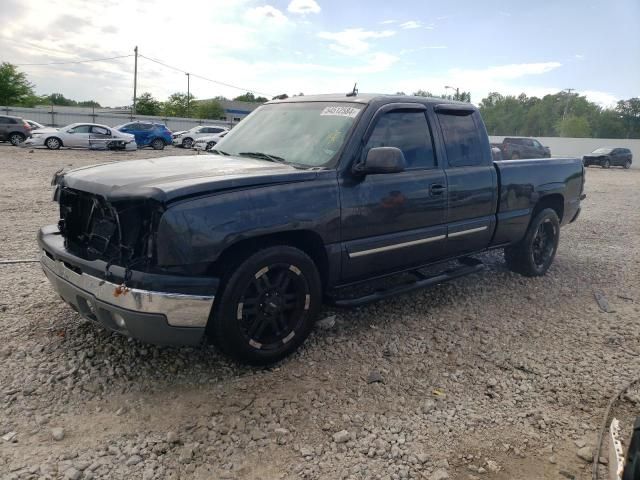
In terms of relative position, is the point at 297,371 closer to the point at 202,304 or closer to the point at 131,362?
the point at 202,304

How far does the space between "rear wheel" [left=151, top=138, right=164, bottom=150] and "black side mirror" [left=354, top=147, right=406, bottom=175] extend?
24783 millimetres

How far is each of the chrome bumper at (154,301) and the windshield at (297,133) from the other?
4.43 feet

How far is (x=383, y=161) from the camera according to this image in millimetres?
3400

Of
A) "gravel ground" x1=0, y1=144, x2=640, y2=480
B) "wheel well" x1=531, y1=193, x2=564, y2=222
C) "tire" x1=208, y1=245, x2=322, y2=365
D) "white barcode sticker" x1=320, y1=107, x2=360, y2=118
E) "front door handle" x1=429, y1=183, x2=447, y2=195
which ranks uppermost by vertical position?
"white barcode sticker" x1=320, y1=107, x2=360, y2=118

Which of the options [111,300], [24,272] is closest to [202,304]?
[111,300]

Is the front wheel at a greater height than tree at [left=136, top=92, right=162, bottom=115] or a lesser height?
lesser

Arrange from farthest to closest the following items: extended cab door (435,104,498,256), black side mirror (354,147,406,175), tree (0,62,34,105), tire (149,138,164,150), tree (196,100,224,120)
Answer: tree (196,100,224,120)
tree (0,62,34,105)
tire (149,138,164,150)
extended cab door (435,104,498,256)
black side mirror (354,147,406,175)

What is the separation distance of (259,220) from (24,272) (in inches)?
126

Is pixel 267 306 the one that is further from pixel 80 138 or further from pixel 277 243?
pixel 80 138

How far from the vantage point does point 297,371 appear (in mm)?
3312

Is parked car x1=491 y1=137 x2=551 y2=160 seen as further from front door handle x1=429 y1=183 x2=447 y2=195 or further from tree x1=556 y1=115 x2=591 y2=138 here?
tree x1=556 y1=115 x2=591 y2=138

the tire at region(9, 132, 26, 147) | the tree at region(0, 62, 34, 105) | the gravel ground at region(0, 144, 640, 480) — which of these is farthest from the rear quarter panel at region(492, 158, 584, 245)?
the tree at region(0, 62, 34, 105)

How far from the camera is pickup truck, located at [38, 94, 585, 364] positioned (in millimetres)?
2773

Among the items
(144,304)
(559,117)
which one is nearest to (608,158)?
(144,304)
